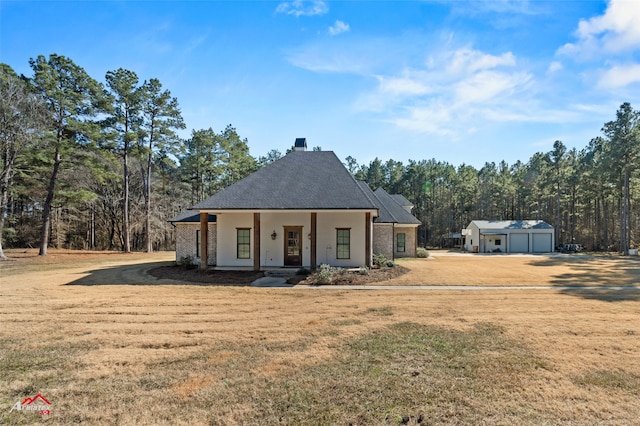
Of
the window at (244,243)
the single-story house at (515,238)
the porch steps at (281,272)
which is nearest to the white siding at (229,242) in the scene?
the window at (244,243)

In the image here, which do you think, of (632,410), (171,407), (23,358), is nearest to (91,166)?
(23,358)

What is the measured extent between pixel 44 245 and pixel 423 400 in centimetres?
2936

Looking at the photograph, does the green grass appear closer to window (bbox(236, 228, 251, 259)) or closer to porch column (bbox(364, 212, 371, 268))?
porch column (bbox(364, 212, 371, 268))

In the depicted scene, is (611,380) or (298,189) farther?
(298,189)

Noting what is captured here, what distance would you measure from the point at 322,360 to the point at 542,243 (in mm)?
39783

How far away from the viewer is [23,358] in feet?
18.2

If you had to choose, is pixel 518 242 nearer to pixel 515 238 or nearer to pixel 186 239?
pixel 515 238

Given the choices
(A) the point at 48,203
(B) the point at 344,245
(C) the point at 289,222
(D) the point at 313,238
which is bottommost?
(B) the point at 344,245

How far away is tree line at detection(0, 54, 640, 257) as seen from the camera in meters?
22.8

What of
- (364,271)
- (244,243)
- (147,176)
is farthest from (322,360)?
(147,176)

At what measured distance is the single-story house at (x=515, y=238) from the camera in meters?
36.5

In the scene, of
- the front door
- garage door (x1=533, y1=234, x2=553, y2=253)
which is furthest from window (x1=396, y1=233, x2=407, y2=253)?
garage door (x1=533, y1=234, x2=553, y2=253)

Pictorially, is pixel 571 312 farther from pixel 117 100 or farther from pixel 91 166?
pixel 117 100

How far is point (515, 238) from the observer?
3694 centimetres
